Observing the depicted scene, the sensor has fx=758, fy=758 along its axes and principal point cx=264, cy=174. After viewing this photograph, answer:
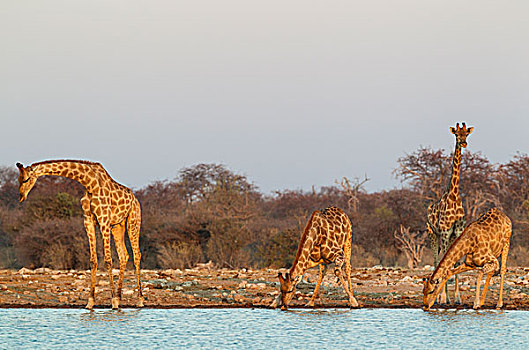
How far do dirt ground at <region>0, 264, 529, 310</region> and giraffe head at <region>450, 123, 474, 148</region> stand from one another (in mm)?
2883

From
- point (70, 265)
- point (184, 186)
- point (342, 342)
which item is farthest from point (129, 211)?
point (184, 186)

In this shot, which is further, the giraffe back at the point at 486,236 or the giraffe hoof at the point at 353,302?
the giraffe hoof at the point at 353,302

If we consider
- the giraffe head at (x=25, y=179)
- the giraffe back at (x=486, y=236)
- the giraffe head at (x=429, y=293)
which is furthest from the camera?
the giraffe back at (x=486, y=236)

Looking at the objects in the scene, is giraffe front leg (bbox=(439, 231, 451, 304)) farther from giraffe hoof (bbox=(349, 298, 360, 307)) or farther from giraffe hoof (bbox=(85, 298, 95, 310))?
giraffe hoof (bbox=(85, 298, 95, 310))

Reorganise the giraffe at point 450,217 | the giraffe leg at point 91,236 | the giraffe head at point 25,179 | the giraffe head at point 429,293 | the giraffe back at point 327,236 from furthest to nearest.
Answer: the giraffe at point 450,217, the giraffe back at point 327,236, the giraffe leg at point 91,236, the giraffe head at point 429,293, the giraffe head at point 25,179

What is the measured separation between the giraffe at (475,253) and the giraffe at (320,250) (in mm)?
1445

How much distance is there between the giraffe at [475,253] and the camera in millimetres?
12102

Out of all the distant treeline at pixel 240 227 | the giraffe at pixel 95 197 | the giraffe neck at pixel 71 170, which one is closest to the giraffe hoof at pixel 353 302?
the giraffe at pixel 95 197

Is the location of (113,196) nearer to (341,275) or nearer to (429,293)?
(341,275)

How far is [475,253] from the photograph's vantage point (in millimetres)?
12367

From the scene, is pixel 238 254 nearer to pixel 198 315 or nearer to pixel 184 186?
pixel 198 315

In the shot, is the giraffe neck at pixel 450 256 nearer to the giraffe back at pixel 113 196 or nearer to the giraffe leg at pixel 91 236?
the giraffe back at pixel 113 196

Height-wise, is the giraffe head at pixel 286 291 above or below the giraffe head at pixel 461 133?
below

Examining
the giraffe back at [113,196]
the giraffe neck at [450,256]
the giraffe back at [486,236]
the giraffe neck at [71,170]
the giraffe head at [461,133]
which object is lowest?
the giraffe neck at [450,256]
